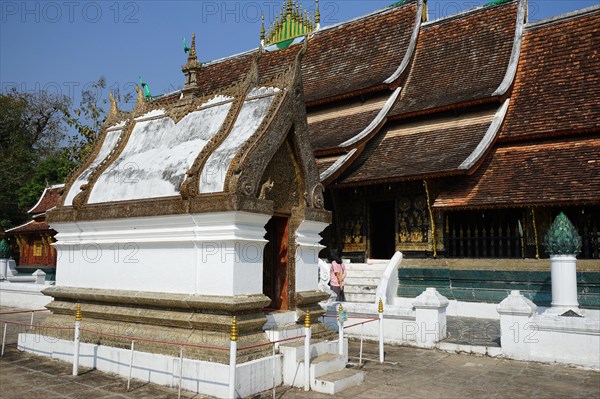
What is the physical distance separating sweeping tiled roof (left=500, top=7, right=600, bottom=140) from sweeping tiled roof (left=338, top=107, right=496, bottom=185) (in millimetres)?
963

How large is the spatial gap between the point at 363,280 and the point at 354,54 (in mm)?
8747

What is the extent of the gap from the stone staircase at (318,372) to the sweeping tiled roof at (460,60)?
32.0ft

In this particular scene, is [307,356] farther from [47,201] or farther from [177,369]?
[47,201]

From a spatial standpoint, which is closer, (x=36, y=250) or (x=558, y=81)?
(x=558, y=81)

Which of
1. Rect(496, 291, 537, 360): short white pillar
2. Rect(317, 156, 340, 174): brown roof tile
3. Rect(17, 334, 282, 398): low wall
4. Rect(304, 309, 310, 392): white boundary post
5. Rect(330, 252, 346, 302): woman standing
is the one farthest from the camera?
Rect(317, 156, 340, 174): brown roof tile

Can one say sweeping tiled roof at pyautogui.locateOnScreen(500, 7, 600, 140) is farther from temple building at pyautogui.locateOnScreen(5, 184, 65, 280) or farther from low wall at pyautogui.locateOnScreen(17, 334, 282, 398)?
temple building at pyautogui.locateOnScreen(5, 184, 65, 280)

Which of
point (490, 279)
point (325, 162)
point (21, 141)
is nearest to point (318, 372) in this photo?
point (490, 279)

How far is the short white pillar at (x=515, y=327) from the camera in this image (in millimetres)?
8680

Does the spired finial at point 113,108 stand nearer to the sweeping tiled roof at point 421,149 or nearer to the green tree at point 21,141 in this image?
the sweeping tiled roof at point 421,149

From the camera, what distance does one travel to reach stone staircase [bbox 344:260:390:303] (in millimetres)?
13637

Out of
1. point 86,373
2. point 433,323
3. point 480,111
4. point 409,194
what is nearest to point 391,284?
point 409,194

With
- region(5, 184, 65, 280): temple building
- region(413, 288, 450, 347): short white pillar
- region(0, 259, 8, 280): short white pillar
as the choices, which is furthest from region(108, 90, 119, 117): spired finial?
region(5, 184, 65, 280): temple building

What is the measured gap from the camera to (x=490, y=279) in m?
13.3

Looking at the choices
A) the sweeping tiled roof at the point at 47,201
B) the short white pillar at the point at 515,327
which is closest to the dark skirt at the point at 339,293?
the short white pillar at the point at 515,327
